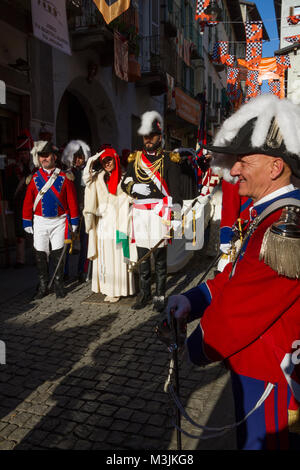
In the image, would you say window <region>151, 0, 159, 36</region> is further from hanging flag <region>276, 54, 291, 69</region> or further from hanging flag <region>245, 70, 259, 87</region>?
hanging flag <region>276, 54, 291, 69</region>

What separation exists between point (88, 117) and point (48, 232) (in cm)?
848

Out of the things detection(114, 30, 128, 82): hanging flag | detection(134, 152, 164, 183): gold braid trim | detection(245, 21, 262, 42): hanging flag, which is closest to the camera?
detection(134, 152, 164, 183): gold braid trim

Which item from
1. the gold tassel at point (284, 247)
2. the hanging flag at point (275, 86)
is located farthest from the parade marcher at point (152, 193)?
the hanging flag at point (275, 86)

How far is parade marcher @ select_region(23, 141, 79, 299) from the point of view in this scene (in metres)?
5.14

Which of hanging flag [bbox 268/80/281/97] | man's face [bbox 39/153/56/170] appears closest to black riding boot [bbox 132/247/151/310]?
man's face [bbox 39/153/56/170]

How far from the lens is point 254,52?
13.7m

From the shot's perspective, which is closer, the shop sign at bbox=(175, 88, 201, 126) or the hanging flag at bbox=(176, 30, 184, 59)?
the hanging flag at bbox=(176, 30, 184, 59)

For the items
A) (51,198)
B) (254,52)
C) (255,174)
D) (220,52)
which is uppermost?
(220,52)

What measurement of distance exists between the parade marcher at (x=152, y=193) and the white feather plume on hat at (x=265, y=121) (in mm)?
3360

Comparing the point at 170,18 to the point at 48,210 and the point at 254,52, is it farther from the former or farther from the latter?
the point at 48,210

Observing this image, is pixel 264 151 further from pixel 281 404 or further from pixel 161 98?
pixel 161 98

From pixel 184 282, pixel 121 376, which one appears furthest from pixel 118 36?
pixel 121 376

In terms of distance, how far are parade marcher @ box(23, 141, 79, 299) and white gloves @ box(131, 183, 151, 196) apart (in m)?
0.91

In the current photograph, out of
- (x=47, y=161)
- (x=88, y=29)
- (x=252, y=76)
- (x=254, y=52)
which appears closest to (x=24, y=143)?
(x=47, y=161)
